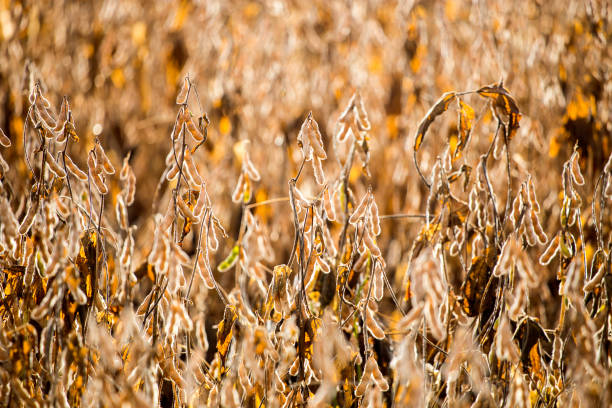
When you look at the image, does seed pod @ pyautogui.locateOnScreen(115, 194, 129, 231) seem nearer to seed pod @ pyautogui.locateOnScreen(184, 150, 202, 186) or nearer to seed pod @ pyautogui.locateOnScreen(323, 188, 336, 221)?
seed pod @ pyautogui.locateOnScreen(184, 150, 202, 186)

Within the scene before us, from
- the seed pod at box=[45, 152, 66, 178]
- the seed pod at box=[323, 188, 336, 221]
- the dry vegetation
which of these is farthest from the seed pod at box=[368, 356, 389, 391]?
the seed pod at box=[45, 152, 66, 178]

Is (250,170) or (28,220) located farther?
(250,170)

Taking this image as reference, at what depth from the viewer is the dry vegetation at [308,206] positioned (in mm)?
813

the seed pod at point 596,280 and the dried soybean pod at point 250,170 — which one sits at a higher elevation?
the dried soybean pod at point 250,170

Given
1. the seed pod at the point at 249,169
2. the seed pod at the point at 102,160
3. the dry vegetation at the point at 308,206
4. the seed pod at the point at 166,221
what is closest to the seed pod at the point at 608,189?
the dry vegetation at the point at 308,206

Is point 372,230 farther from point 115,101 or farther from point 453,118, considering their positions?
point 115,101

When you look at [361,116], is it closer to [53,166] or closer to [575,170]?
[575,170]

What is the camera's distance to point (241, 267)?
3.44 feet

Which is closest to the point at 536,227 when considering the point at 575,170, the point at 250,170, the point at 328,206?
the point at 575,170

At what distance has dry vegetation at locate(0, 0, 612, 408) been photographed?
2.67 ft

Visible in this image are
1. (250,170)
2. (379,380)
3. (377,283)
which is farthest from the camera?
(250,170)

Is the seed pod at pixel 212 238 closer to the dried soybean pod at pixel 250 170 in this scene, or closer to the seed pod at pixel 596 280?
the dried soybean pod at pixel 250 170

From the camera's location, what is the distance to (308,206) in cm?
90

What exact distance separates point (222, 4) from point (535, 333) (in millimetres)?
1608
